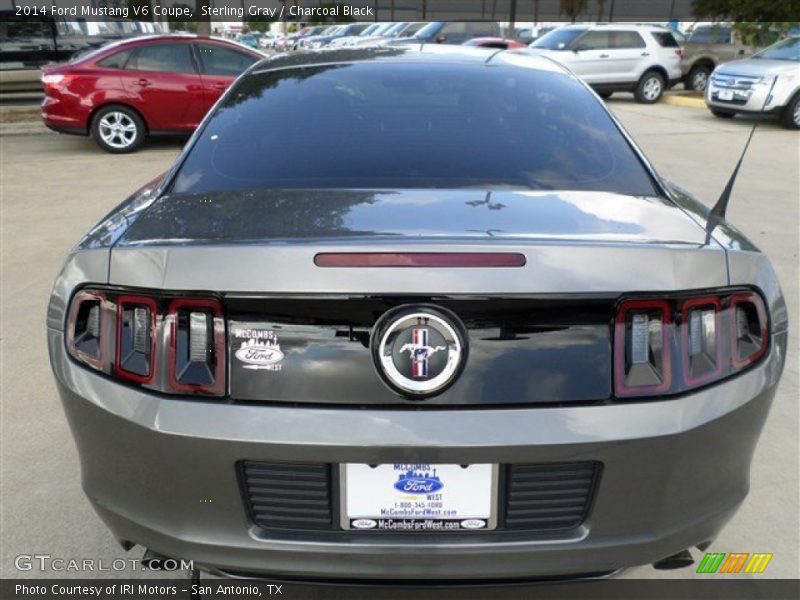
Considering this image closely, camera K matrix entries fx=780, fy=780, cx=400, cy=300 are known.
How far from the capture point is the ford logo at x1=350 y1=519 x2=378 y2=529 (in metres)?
1.77

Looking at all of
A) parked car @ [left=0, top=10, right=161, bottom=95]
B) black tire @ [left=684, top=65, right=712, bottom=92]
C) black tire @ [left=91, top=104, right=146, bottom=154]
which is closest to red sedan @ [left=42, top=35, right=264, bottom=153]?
black tire @ [left=91, top=104, right=146, bottom=154]

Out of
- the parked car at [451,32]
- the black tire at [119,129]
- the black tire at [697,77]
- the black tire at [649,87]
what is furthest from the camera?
the parked car at [451,32]

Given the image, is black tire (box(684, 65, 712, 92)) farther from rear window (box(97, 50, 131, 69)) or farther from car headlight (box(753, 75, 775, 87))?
rear window (box(97, 50, 131, 69))

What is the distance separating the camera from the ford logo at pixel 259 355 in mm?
1742

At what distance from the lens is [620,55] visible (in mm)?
17125

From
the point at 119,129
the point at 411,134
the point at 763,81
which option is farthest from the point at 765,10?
the point at 411,134

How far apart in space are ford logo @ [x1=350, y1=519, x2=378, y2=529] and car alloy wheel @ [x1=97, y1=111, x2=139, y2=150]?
32.9 feet

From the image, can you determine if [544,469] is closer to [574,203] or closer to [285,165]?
[574,203]

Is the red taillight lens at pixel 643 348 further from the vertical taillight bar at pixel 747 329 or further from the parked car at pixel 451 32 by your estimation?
the parked car at pixel 451 32

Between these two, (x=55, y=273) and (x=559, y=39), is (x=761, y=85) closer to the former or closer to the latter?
(x=559, y=39)

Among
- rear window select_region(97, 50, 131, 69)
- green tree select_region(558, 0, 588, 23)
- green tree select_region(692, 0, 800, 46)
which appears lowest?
rear window select_region(97, 50, 131, 69)

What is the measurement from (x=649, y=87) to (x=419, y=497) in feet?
57.6

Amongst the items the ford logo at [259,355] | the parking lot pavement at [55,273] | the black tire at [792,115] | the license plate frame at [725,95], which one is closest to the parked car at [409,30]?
the license plate frame at [725,95]

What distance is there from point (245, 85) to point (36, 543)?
5.97 feet
